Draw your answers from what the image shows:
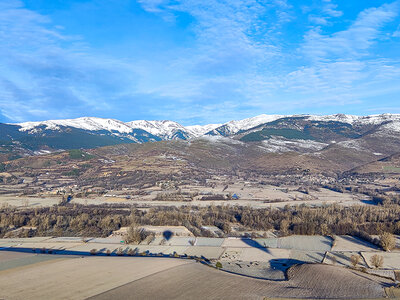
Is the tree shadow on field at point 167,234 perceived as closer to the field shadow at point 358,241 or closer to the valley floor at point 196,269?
the valley floor at point 196,269

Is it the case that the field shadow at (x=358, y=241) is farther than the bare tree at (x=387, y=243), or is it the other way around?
the field shadow at (x=358, y=241)

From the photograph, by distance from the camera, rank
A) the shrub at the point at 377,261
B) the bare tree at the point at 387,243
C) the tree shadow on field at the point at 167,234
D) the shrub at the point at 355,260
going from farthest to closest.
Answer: the tree shadow on field at the point at 167,234 < the bare tree at the point at 387,243 < the shrub at the point at 355,260 < the shrub at the point at 377,261

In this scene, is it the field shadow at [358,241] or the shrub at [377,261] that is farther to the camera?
the field shadow at [358,241]

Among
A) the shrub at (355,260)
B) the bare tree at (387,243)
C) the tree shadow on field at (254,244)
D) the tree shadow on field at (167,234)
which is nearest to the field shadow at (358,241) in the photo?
the bare tree at (387,243)

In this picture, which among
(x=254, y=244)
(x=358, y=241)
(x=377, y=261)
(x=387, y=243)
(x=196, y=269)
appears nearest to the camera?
(x=196, y=269)

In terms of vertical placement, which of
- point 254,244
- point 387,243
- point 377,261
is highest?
point 387,243

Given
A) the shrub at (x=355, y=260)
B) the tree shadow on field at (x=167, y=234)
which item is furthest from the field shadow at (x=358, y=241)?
the tree shadow on field at (x=167, y=234)

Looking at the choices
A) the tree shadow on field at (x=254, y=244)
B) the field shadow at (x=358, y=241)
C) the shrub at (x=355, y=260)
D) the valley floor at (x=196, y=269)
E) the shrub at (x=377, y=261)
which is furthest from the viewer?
the field shadow at (x=358, y=241)

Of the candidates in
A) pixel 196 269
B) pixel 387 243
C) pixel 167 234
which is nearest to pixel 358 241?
pixel 387 243

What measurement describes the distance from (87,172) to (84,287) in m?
146

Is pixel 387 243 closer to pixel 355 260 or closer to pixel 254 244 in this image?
pixel 355 260

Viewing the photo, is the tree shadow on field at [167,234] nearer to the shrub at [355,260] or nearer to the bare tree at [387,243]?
the shrub at [355,260]

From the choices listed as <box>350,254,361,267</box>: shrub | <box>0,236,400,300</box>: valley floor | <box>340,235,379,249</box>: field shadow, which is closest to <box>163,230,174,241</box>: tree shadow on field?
<box>0,236,400,300</box>: valley floor

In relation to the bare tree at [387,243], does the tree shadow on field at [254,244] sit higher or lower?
lower
